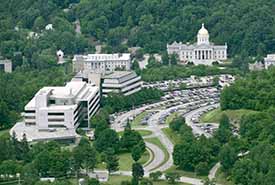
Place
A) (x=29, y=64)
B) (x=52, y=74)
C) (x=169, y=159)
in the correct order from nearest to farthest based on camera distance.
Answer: (x=169, y=159)
(x=52, y=74)
(x=29, y=64)

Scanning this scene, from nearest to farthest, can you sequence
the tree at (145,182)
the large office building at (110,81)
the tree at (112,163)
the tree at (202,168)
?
the tree at (145,182) < the tree at (202,168) < the tree at (112,163) < the large office building at (110,81)

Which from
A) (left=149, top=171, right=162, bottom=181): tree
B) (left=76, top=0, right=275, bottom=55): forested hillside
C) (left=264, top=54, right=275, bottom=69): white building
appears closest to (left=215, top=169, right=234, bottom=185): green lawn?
(left=149, top=171, right=162, bottom=181): tree

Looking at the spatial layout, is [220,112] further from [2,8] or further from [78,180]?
[2,8]

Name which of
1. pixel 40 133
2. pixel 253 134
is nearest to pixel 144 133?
pixel 40 133

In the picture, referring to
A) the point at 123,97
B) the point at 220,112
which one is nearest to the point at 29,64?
the point at 123,97

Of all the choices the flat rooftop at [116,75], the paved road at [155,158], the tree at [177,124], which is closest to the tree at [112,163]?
the paved road at [155,158]

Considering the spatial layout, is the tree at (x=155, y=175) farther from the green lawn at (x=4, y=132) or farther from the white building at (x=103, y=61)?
the white building at (x=103, y=61)
